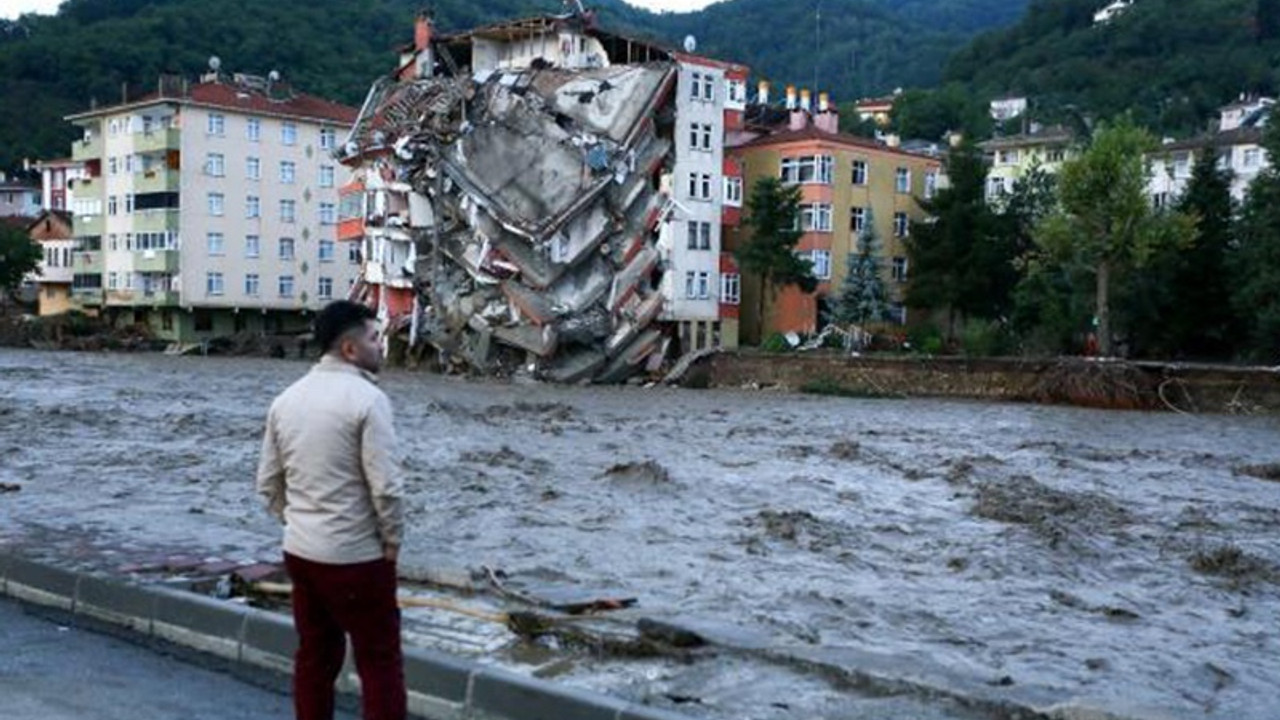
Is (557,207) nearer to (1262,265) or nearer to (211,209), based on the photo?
(1262,265)

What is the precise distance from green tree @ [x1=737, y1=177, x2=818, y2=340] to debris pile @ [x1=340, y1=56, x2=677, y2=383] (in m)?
4.64

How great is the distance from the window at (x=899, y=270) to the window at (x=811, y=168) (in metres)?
7.37

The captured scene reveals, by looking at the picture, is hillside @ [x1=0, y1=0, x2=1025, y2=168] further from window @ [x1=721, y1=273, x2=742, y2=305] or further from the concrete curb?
the concrete curb

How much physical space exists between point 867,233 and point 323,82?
6994 cm

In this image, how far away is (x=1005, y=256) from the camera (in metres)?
70.1

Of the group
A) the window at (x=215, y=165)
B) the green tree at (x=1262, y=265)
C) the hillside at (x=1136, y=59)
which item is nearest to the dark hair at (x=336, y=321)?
the green tree at (x=1262, y=265)

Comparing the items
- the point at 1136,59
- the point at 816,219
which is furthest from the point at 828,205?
the point at 1136,59

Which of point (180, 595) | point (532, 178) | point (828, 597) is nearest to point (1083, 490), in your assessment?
point (828, 597)

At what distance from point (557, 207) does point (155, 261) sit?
35.5 metres

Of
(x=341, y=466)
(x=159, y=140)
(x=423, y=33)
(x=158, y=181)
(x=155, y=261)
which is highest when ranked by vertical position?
(x=423, y=33)

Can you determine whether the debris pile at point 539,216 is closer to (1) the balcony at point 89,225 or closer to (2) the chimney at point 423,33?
(2) the chimney at point 423,33

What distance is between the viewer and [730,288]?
70062 millimetres

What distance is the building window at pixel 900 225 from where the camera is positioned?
247ft

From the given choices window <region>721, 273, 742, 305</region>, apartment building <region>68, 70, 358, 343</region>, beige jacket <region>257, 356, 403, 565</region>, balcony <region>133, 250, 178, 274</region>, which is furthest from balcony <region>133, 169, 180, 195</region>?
beige jacket <region>257, 356, 403, 565</region>
